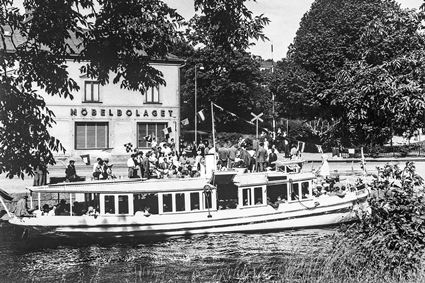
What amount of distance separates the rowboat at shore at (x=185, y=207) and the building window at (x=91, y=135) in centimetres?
1853

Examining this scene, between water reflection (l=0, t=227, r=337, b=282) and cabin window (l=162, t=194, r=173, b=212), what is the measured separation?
3.98ft

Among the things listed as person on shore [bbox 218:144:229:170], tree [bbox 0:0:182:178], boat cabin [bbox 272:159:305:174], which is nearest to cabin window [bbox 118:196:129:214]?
person on shore [bbox 218:144:229:170]

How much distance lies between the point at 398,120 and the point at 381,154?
36659mm

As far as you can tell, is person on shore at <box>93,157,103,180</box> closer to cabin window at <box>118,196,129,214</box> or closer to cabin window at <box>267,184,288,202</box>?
cabin window at <box>118,196,129,214</box>

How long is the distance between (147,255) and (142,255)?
0.17 m

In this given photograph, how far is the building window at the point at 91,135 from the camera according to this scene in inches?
1593

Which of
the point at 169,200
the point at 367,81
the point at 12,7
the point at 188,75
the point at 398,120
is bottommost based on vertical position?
the point at 169,200

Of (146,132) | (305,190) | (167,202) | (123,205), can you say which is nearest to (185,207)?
(167,202)

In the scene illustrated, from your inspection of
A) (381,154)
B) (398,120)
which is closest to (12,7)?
(398,120)

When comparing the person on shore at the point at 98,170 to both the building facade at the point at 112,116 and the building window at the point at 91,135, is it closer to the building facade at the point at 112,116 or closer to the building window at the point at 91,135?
the building facade at the point at 112,116

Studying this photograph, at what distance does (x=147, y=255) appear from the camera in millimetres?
17797

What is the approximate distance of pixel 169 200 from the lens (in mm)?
20844

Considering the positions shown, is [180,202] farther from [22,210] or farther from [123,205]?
[22,210]

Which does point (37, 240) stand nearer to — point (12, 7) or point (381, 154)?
point (12, 7)
